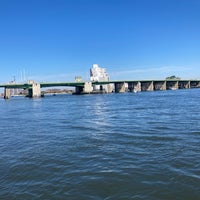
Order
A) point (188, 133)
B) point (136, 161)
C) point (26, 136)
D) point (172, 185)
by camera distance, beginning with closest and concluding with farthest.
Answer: point (172, 185), point (136, 161), point (188, 133), point (26, 136)

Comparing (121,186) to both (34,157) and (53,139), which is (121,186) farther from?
(53,139)

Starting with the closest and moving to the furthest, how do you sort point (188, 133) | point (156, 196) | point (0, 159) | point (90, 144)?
1. point (156, 196)
2. point (0, 159)
3. point (90, 144)
4. point (188, 133)

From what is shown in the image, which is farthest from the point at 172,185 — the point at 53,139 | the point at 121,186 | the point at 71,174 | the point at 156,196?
the point at 53,139

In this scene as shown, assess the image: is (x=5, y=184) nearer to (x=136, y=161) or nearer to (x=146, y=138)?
(x=136, y=161)

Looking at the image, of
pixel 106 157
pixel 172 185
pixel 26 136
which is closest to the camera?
pixel 172 185

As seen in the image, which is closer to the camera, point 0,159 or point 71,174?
point 71,174

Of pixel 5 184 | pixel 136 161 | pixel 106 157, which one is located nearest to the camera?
pixel 5 184

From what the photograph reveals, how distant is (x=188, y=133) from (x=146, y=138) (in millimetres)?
3525

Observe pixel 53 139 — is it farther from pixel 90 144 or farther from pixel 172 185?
pixel 172 185

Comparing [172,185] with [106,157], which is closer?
[172,185]

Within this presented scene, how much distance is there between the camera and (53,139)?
81.5 ft

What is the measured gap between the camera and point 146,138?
22.5 meters

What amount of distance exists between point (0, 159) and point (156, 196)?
1091 cm

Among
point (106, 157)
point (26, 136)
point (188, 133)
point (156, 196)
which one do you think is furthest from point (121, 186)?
point (26, 136)
